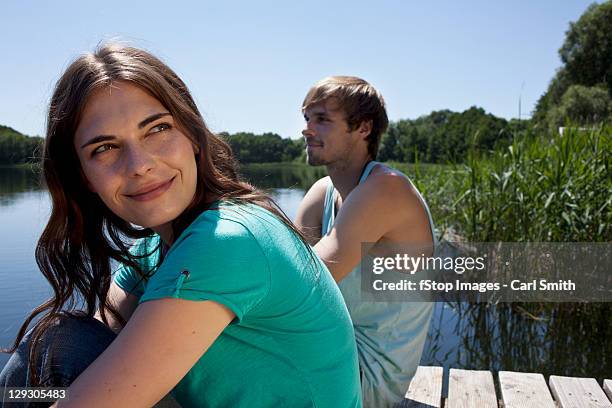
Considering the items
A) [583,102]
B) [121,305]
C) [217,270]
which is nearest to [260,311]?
[217,270]

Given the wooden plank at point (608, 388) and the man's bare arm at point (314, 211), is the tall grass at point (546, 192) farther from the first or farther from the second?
the man's bare arm at point (314, 211)

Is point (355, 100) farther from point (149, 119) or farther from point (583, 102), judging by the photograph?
point (583, 102)

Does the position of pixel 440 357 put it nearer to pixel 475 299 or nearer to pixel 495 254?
pixel 475 299

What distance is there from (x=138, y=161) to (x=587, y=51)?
31.1m

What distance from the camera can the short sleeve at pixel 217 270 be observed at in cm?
79

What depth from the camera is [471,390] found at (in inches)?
82.8

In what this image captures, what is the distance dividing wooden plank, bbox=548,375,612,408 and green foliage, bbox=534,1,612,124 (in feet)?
88.0

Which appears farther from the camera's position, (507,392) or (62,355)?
(507,392)

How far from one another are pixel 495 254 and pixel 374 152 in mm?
2230

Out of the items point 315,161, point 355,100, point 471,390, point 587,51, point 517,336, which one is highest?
point 587,51

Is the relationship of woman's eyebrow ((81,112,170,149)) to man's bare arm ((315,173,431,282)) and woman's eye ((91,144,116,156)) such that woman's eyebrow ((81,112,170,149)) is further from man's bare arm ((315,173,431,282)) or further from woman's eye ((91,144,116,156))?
man's bare arm ((315,173,431,282))

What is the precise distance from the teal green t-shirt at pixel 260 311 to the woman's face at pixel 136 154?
0.13 meters

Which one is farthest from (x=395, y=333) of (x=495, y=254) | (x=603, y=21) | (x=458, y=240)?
(x=603, y=21)

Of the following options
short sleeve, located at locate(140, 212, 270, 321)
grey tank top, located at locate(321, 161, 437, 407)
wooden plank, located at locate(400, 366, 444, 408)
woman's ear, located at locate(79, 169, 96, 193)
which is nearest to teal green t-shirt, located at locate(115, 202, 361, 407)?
short sleeve, located at locate(140, 212, 270, 321)
